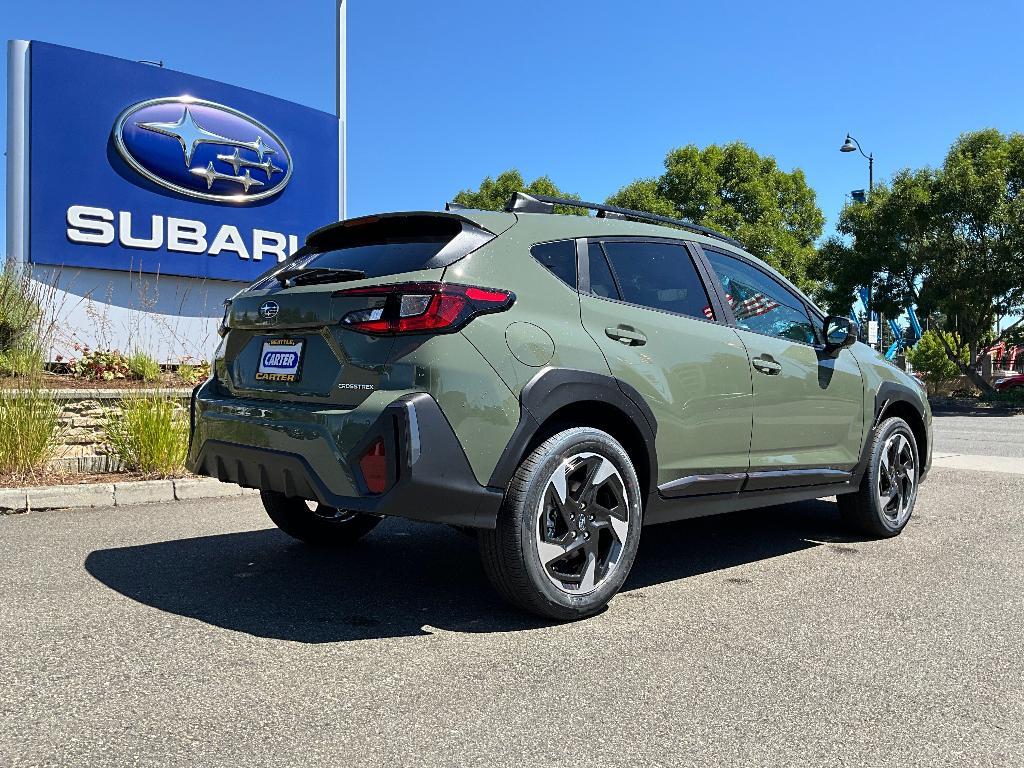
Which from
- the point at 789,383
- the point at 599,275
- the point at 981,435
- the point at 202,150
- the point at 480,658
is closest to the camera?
the point at 480,658

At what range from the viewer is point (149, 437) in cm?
687

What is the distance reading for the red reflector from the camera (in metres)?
3.18

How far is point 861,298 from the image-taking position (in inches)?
1024

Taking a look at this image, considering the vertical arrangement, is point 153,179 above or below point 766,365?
above

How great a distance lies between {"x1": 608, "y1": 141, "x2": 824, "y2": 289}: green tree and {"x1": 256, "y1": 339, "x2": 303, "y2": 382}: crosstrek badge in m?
26.4

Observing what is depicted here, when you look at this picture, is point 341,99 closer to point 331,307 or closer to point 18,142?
point 18,142

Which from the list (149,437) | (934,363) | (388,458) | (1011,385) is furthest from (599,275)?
(934,363)

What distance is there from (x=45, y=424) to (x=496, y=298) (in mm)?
4716

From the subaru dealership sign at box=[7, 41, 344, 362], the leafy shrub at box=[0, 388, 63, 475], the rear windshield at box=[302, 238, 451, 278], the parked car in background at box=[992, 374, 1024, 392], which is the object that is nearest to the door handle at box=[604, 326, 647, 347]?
the rear windshield at box=[302, 238, 451, 278]

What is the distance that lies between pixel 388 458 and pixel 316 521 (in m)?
1.88

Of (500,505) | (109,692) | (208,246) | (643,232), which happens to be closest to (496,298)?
(500,505)

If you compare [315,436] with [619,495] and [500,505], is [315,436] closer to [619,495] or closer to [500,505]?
[500,505]

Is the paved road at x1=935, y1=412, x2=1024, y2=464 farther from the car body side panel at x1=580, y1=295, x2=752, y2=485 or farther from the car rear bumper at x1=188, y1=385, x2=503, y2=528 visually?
the car rear bumper at x1=188, y1=385, x2=503, y2=528

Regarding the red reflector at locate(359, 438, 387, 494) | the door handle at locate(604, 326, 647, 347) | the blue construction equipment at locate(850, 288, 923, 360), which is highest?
the blue construction equipment at locate(850, 288, 923, 360)
